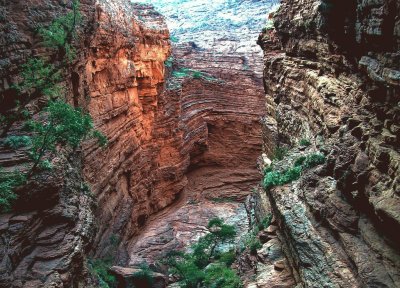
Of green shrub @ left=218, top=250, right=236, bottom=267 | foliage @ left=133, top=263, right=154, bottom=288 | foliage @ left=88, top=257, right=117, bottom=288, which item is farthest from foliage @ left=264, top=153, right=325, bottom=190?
foliage @ left=88, top=257, right=117, bottom=288

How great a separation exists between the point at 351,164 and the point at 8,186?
8104mm

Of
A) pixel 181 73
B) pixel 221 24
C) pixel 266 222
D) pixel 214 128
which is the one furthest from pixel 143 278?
pixel 221 24

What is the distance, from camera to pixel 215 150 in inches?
1219

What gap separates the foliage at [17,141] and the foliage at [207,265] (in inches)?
296

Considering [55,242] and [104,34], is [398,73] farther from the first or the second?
[104,34]

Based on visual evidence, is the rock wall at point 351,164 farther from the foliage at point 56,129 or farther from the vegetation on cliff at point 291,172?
the foliage at point 56,129

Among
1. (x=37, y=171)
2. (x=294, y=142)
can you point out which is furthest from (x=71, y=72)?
(x=294, y=142)

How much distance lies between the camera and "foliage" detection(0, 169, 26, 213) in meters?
8.62

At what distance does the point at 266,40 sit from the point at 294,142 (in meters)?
9.99

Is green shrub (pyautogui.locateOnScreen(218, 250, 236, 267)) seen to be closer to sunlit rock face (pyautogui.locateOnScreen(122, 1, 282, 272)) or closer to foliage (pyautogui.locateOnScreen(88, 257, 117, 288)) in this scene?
foliage (pyautogui.locateOnScreen(88, 257, 117, 288))

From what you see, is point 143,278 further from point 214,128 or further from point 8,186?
point 214,128

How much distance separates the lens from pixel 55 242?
966cm

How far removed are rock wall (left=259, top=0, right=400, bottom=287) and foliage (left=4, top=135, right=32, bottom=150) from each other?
24.4 ft

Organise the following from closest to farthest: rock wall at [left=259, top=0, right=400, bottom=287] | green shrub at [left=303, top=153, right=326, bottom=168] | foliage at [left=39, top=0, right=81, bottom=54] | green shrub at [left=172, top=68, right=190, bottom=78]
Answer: rock wall at [left=259, top=0, right=400, bottom=287], foliage at [left=39, top=0, right=81, bottom=54], green shrub at [left=303, top=153, right=326, bottom=168], green shrub at [left=172, top=68, right=190, bottom=78]
